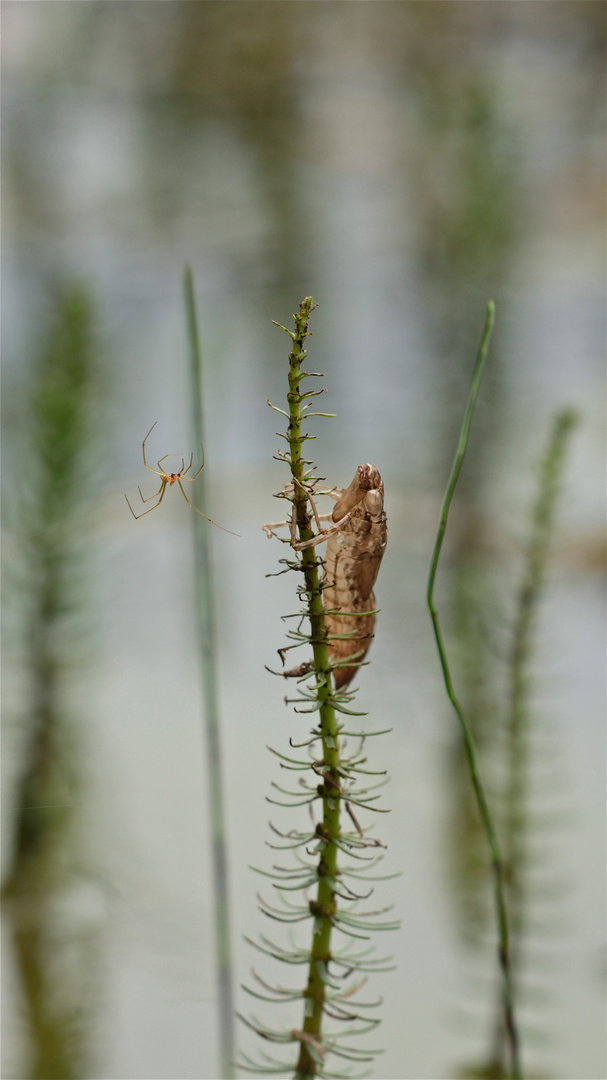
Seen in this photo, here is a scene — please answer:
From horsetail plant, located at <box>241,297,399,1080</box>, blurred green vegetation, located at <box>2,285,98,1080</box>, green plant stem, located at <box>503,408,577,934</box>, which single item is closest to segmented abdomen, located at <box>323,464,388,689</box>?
horsetail plant, located at <box>241,297,399,1080</box>

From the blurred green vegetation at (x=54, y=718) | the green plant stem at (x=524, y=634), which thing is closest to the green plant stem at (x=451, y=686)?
the green plant stem at (x=524, y=634)

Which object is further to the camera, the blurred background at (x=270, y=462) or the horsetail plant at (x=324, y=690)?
the blurred background at (x=270, y=462)

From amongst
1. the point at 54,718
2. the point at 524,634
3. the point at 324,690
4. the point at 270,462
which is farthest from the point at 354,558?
the point at 270,462

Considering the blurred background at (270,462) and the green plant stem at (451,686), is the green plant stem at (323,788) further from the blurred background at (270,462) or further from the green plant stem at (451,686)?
the blurred background at (270,462)

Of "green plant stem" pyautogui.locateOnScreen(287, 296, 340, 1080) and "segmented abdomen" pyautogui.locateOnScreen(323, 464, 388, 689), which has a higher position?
"segmented abdomen" pyautogui.locateOnScreen(323, 464, 388, 689)

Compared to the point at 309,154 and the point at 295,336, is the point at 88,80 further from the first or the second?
the point at 295,336

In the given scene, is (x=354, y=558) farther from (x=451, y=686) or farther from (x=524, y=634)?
(x=524, y=634)

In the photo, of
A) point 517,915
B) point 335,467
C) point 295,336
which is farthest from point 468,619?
point 295,336

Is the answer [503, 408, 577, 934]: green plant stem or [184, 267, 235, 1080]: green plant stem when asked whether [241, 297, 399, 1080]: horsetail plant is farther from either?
[503, 408, 577, 934]: green plant stem
